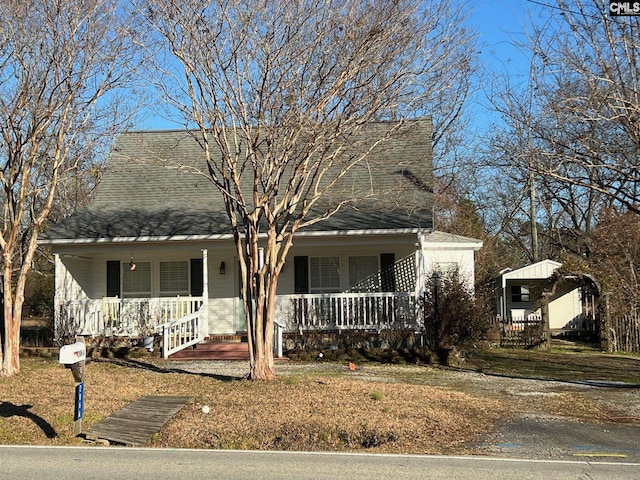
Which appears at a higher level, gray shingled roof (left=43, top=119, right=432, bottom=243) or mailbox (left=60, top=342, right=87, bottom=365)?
gray shingled roof (left=43, top=119, right=432, bottom=243)

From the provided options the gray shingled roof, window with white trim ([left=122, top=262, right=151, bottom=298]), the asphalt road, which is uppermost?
the gray shingled roof

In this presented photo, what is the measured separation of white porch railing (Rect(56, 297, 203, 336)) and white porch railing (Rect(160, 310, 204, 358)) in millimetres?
465

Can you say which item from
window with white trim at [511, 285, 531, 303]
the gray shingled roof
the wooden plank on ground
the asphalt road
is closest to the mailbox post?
the wooden plank on ground

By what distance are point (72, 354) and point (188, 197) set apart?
41.4 ft

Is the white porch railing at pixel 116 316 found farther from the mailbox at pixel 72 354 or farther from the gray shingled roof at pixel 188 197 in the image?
the mailbox at pixel 72 354

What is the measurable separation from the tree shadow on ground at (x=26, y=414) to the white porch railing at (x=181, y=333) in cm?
583

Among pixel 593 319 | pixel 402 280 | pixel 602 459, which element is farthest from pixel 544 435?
pixel 593 319

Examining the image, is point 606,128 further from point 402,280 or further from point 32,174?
Result: point 32,174

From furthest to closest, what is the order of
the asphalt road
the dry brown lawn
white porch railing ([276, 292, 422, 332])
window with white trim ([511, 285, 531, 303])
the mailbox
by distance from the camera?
window with white trim ([511, 285, 531, 303])
white porch railing ([276, 292, 422, 332])
the dry brown lawn
the mailbox
the asphalt road

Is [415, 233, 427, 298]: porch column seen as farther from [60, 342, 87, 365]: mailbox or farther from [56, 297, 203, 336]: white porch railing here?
[60, 342, 87, 365]: mailbox

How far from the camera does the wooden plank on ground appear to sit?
9.08 metres

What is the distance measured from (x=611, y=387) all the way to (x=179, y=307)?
403 inches

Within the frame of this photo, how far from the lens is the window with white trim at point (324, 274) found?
19922 millimetres

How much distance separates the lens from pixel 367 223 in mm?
18203
